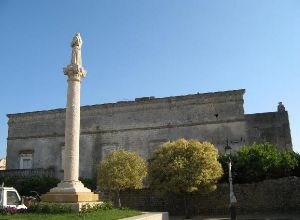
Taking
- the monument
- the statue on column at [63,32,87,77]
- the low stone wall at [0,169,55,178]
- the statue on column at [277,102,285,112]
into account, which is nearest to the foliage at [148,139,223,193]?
the monument

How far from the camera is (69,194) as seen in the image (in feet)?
48.5

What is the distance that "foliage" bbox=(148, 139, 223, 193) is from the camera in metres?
22.6

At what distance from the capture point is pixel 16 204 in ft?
52.5

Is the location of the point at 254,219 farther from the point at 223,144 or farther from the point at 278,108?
the point at 278,108

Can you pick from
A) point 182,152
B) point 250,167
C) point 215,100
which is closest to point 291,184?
point 250,167

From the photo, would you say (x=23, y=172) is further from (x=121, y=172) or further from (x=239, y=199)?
(x=239, y=199)

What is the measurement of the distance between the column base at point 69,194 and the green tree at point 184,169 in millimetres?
8021

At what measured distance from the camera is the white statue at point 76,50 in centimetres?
1688

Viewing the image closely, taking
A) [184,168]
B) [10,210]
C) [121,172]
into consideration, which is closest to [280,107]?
[184,168]

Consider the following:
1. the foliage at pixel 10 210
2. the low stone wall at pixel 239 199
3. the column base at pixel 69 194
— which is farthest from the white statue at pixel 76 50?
the low stone wall at pixel 239 199

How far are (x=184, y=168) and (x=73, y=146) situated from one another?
875 centimetres

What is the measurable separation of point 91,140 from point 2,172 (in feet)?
24.9

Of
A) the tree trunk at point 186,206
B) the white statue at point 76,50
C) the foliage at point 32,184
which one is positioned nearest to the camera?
the white statue at point 76,50

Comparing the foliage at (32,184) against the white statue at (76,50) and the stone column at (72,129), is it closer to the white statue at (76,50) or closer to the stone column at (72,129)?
the stone column at (72,129)
